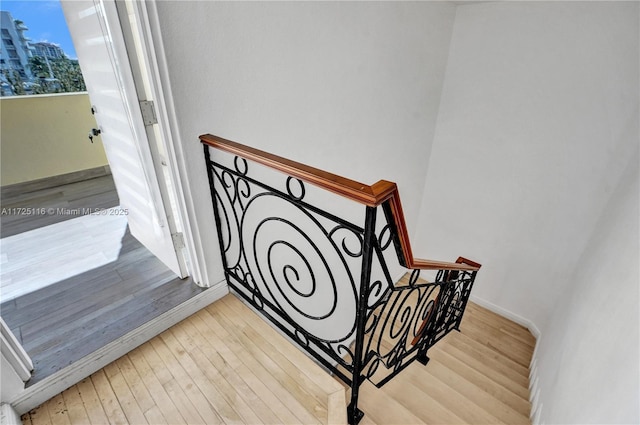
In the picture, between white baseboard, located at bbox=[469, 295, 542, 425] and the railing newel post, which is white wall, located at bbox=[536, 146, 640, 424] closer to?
white baseboard, located at bbox=[469, 295, 542, 425]

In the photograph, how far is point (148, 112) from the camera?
4.77ft

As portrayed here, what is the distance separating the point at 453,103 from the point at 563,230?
5.84 ft

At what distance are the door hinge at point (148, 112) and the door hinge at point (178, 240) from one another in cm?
65

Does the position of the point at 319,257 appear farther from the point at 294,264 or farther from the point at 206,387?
the point at 206,387

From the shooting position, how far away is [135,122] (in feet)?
4.83

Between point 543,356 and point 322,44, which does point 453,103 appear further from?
point 543,356

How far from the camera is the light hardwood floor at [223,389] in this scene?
4.19 feet

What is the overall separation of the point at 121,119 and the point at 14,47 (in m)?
3.01

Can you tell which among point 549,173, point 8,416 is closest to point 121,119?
point 8,416

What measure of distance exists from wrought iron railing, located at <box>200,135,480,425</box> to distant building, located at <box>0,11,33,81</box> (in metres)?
3.61

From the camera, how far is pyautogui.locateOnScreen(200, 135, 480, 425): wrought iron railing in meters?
0.99

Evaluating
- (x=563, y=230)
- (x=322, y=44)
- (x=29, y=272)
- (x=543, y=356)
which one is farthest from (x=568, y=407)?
(x=29, y=272)

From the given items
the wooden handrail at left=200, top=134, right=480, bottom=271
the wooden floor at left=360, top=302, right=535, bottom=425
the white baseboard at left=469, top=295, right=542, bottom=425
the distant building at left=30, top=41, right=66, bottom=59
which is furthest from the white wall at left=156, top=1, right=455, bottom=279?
the distant building at left=30, top=41, right=66, bottom=59

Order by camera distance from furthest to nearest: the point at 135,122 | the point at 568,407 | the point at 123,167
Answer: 1. the point at 123,167
2. the point at 568,407
3. the point at 135,122
